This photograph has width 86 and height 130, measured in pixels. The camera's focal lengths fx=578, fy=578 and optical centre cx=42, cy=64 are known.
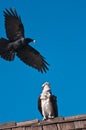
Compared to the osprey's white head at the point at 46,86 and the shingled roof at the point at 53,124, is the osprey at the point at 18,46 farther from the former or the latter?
the shingled roof at the point at 53,124

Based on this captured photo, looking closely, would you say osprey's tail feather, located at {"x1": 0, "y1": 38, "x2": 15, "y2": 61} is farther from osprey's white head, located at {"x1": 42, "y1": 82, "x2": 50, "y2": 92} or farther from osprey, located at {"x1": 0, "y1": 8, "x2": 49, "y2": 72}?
osprey's white head, located at {"x1": 42, "y1": 82, "x2": 50, "y2": 92}

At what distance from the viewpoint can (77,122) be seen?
17.8m

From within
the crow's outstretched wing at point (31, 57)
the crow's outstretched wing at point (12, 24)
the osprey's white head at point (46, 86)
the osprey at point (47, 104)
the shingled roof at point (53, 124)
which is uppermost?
the crow's outstretched wing at point (12, 24)

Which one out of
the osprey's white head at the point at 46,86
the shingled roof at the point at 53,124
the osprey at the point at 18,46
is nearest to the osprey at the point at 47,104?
the osprey's white head at the point at 46,86

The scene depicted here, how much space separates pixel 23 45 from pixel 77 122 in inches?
216

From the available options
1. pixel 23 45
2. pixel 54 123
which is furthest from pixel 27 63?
pixel 54 123

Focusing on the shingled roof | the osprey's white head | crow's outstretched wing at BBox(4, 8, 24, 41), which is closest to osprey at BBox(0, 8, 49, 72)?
crow's outstretched wing at BBox(4, 8, 24, 41)

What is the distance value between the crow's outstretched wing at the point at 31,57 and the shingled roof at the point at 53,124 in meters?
4.17

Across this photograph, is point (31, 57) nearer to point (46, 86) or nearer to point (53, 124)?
point (46, 86)

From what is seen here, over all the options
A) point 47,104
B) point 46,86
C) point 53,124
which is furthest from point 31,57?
point 53,124

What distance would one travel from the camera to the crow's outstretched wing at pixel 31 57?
22109 millimetres

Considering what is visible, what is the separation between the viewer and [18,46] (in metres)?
22.2

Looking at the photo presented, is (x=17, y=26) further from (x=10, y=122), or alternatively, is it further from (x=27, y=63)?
(x=10, y=122)

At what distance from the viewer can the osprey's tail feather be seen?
2178 centimetres
